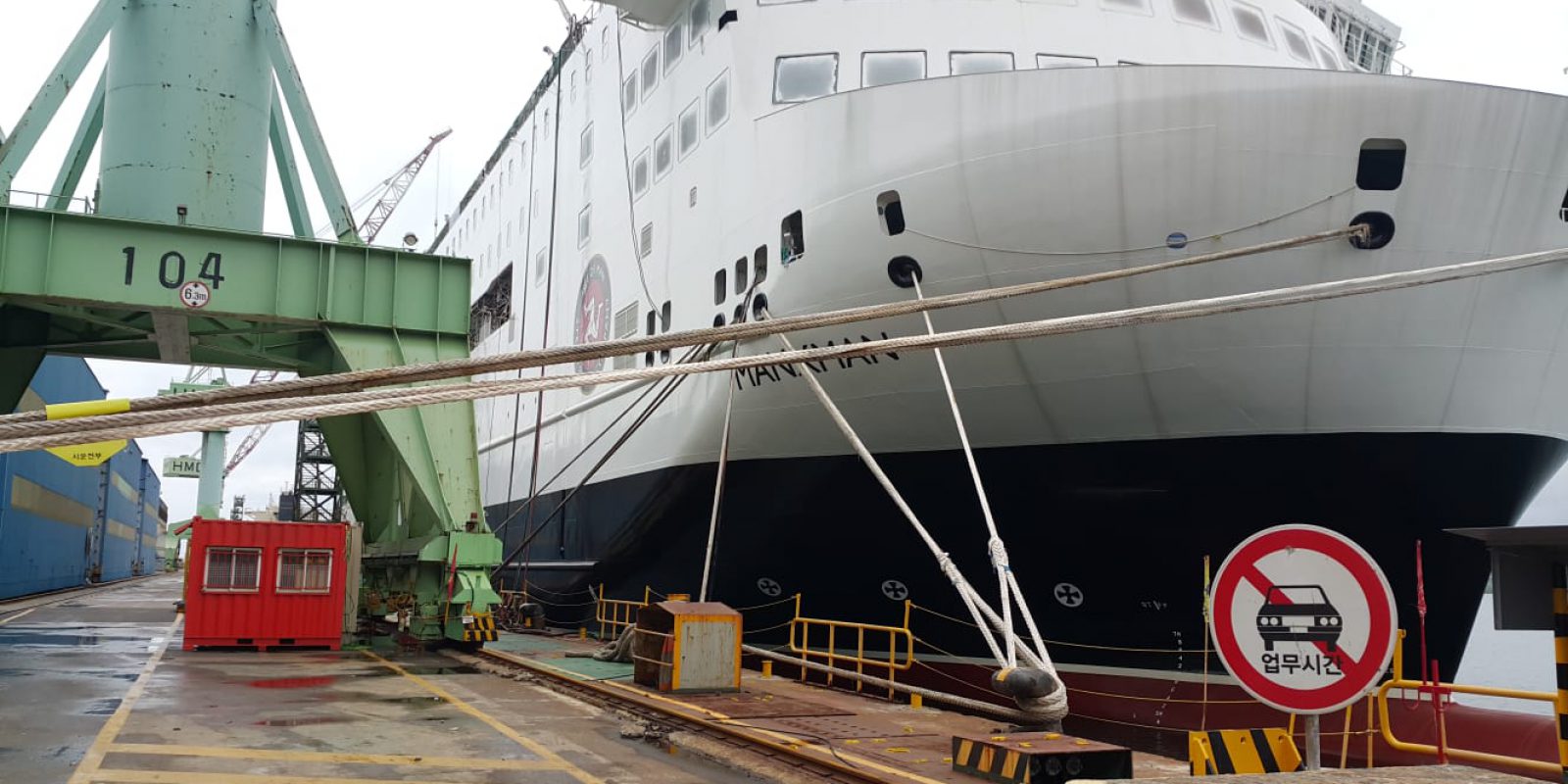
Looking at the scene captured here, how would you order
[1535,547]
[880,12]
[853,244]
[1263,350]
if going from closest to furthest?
[1535,547]
[1263,350]
[853,244]
[880,12]

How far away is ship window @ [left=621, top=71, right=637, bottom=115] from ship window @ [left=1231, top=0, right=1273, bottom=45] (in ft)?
29.9

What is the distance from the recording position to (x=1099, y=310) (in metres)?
10.9

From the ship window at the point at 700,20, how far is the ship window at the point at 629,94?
2.38 m

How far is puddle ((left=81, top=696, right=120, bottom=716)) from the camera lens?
9.70m

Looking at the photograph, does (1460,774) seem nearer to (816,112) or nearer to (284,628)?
(816,112)

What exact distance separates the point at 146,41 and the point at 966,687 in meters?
14.3

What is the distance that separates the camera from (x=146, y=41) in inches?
636

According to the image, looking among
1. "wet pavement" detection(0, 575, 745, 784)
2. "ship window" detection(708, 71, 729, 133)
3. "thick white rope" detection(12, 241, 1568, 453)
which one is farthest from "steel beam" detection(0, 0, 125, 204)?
"thick white rope" detection(12, 241, 1568, 453)

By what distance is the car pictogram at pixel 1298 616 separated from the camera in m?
3.68

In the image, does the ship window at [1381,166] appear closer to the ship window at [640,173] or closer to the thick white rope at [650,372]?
the thick white rope at [650,372]

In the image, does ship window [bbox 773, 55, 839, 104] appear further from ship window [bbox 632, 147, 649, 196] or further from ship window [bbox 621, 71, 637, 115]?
ship window [bbox 621, 71, 637, 115]

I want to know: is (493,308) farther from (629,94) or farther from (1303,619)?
(1303,619)

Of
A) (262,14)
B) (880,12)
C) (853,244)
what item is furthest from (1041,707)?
(262,14)

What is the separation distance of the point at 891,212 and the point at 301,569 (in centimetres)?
1012
